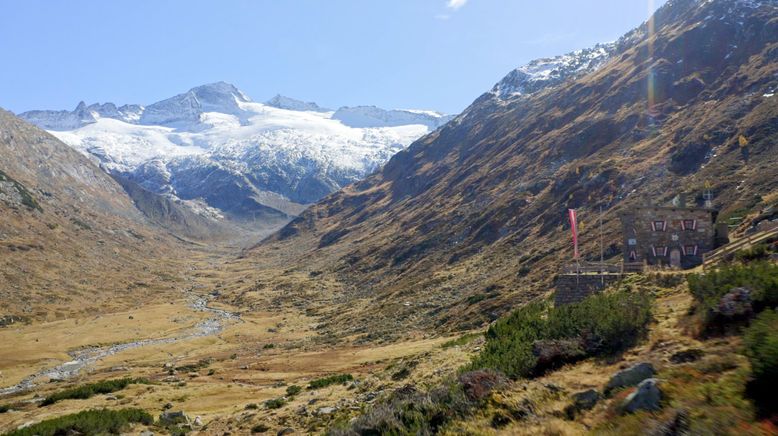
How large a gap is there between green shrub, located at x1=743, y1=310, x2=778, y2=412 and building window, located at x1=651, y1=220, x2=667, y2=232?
2862 centimetres

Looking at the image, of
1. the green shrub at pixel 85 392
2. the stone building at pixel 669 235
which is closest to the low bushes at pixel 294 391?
the green shrub at pixel 85 392

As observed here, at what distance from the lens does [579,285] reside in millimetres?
32781

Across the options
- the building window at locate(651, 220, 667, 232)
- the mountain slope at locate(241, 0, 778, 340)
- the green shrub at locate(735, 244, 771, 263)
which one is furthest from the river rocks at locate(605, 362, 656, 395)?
the mountain slope at locate(241, 0, 778, 340)

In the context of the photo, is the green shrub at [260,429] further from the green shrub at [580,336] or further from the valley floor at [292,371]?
the green shrub at [580,336]

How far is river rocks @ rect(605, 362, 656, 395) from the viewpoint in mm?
13054

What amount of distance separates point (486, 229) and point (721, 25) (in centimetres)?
8335

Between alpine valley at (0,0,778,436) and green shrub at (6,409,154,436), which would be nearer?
alpine valley at (0,0,778,436)

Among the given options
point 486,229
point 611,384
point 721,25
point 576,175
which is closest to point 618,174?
point 576,175

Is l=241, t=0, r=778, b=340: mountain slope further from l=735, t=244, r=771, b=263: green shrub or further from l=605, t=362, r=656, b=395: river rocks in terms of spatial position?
l=605, t=362, r=656, b=395: river rocks

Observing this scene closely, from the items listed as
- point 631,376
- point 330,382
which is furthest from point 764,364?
point 330,382

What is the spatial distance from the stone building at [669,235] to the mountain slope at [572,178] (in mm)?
14326

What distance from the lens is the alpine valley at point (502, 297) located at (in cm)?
1370

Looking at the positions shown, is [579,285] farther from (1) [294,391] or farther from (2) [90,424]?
(2) [90,424]

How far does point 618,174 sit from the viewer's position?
83.9m
